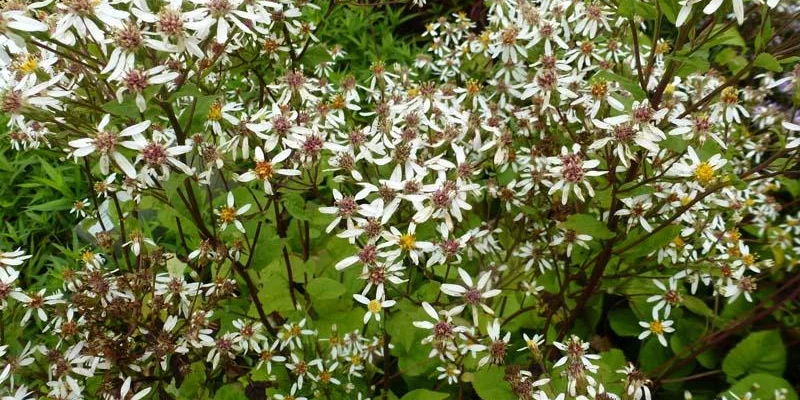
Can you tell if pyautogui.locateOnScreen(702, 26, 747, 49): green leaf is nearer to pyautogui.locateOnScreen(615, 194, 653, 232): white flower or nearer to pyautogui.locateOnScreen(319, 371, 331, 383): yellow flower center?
pyautogui.locateOnScreen(615, 194, 653, 232): white flower

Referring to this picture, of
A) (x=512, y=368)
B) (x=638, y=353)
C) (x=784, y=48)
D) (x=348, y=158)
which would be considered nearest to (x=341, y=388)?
(x=512, y=368)

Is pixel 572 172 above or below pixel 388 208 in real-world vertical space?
above

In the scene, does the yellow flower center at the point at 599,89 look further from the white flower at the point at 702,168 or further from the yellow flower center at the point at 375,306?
the yellow flower center at the point at 375,306

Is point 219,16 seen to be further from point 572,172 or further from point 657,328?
point 657,328

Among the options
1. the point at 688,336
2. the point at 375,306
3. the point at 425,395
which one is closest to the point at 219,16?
the point at 375,306

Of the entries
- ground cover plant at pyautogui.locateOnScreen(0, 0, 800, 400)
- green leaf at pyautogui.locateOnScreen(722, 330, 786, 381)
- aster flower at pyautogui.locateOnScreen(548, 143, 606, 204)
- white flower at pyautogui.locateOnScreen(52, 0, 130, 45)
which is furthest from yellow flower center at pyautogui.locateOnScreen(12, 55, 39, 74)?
green leaf at pyautogui.locateOnScreen(722, 330, 786, 381)

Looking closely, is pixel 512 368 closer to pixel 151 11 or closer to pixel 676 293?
pixel 676 293

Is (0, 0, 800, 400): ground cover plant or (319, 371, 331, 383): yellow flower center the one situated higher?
(0, 0, 800, 400): ground cover plant
